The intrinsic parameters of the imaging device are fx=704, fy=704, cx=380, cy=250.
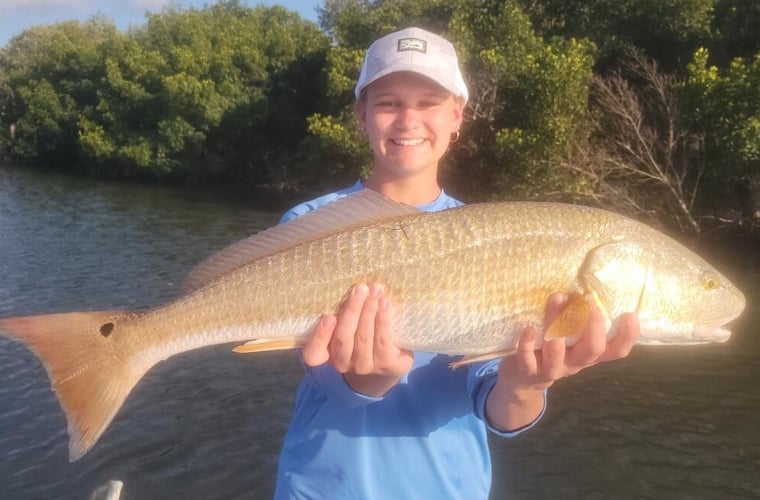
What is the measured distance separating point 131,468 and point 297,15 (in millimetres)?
44554

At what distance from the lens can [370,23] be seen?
101 ft

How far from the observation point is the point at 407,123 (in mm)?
2820

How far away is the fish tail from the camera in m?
2.38

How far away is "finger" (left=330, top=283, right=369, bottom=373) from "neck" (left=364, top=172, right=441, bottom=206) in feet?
2.33

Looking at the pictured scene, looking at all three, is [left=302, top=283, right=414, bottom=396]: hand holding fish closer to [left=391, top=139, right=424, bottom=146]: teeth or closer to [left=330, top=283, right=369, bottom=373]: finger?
[left=330, top=283, right=369, bottom=373]: finger

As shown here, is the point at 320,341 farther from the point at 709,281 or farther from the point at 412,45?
the point at 709,281

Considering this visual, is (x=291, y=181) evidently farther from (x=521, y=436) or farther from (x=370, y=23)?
(x=521, y=436)

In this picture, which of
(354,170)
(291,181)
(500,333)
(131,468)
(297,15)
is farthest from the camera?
(297,15)

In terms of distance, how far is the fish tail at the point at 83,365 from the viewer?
7.81ft

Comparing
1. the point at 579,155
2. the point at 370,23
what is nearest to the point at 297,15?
the point at 370,23

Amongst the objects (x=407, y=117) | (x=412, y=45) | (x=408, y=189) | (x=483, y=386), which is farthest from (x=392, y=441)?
(x=412, y=45)

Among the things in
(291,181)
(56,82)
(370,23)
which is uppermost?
(370,23)

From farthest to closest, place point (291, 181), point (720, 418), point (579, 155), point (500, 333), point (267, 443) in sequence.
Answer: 1. point (291, 181)
2. point (579, 155)
3. point (720, 418)
4. point (267, 443)
5. point (500, 333)

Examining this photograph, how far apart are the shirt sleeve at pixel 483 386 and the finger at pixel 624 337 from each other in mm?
291
